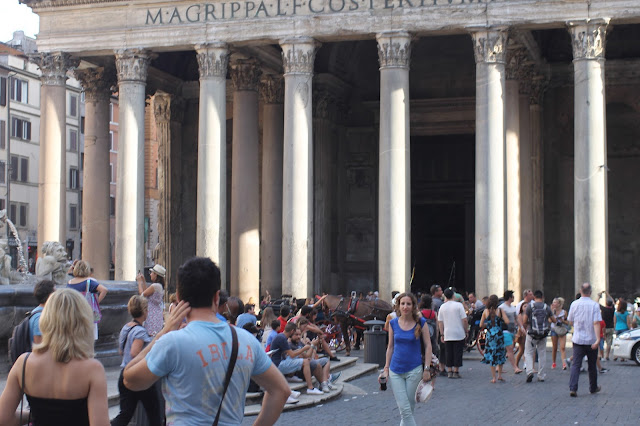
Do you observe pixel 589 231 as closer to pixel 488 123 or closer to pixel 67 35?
pixel 488 123

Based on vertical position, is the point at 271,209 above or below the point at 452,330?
above

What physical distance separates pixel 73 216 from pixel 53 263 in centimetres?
3874

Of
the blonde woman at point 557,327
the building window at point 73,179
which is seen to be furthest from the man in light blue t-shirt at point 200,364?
the building window at point 73,179

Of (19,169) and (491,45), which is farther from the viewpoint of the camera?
(19,169)

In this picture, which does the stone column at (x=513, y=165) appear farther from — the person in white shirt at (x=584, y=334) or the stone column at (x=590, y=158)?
the person in white shirt at (x=584, y=334)

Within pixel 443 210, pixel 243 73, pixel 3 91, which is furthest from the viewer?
pixel 3 91

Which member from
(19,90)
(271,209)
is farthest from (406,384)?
(19,90)

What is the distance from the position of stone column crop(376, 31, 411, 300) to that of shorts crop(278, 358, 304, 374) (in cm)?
1170

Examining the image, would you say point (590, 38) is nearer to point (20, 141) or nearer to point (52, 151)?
point (52, 151)

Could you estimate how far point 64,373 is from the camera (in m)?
5.10

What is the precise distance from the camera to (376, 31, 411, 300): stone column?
26.3 meters

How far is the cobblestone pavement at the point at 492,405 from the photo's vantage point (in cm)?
1293

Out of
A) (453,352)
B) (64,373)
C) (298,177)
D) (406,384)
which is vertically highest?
(298,177)

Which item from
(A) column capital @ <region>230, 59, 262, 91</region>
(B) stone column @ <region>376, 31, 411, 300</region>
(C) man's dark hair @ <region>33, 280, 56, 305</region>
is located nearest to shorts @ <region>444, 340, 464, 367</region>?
(B) stone column @ <region>376, 31, 411, 300</region>
